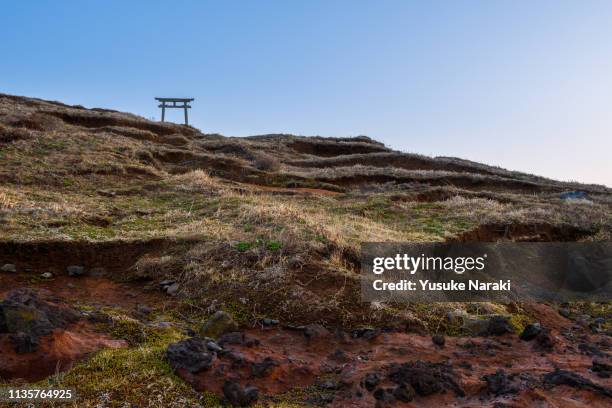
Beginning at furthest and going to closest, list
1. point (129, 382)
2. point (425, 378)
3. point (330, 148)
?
1. point (330, 148)
2. point (425, 378)
3. point (129, 382)

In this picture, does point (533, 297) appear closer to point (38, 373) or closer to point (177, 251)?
point (177, 251)

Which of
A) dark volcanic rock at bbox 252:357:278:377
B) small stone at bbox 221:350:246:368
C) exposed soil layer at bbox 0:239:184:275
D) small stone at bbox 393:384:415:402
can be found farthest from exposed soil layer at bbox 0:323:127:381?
exposed soil layer at bbox 0:239:184:275

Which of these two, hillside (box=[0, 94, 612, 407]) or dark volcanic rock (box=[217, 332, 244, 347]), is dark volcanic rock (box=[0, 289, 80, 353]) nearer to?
hillside (box=[0, 94, 612, 407])

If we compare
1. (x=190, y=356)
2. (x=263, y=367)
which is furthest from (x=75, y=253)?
(x=263, y=367)

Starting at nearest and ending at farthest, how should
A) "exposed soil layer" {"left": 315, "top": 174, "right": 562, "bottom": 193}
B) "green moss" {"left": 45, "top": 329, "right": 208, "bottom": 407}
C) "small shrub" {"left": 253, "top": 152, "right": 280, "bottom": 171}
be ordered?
"green moss" {"left": 45, "top": 329, "right": 208, "bottom": 407}
"exposed soil layer" {"left": 315, "top": 174, "right": 562, "bottom": 193}
"small shrub" {"left": 253, "top": 152, "right": 280, "bottom": 171}

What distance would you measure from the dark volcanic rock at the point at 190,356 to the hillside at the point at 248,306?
4 cm

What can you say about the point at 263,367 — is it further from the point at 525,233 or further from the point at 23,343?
the point at 525,233

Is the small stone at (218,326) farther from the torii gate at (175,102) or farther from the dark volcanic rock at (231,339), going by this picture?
the torii gate at (175,102)

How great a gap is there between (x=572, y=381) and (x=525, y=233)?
10027mm

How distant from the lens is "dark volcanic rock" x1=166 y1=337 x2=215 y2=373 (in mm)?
5066

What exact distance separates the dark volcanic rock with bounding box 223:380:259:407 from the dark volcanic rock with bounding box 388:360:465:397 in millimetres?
1537

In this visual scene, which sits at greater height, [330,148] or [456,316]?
[330,148]

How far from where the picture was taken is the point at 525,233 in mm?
14352

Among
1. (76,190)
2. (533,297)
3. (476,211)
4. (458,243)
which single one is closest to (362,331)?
(533,297)
